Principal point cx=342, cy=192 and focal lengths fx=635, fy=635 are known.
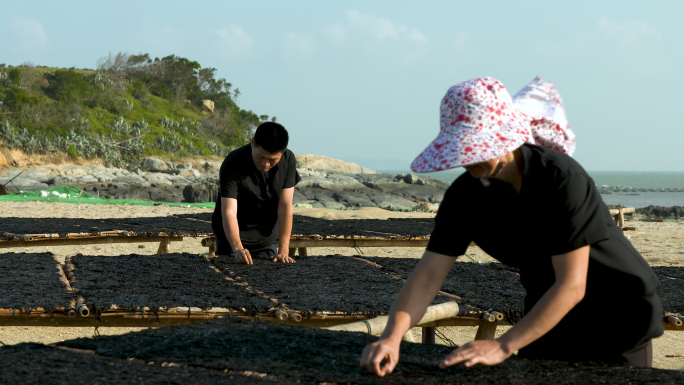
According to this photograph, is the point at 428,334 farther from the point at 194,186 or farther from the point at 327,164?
the point at 327,164

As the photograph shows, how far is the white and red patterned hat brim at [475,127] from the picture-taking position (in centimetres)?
164

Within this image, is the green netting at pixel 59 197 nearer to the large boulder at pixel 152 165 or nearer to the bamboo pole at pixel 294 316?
the large boulder at pixel 152 165

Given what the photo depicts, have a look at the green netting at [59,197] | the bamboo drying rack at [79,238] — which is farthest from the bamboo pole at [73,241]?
the green netting at [59,197]

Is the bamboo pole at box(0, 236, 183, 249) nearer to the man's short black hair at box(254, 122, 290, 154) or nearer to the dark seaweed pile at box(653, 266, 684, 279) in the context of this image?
the man's short black hair at box(254, 122, 290, 154)

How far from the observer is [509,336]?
1686mm

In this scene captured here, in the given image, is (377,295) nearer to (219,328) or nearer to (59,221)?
(219,328)

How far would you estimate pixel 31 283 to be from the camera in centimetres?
358

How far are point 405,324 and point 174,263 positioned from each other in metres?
2.77

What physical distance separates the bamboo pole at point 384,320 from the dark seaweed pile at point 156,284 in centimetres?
59

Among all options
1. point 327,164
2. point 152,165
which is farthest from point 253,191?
point 327,164

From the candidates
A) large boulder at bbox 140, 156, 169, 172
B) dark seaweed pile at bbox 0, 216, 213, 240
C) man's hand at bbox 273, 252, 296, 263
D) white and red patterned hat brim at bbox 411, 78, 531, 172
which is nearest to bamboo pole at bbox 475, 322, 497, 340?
man's hand at bbox 273, 252, 296, 263

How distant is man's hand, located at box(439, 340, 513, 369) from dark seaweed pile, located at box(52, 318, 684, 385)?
61 mm

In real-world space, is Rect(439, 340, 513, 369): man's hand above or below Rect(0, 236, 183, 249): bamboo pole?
above

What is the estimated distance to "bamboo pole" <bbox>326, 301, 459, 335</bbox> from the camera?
9.02 ft
